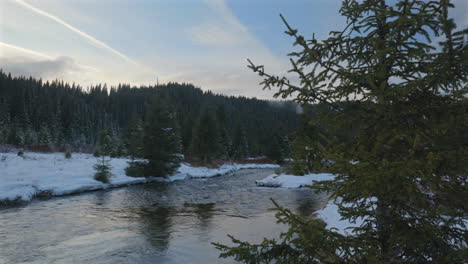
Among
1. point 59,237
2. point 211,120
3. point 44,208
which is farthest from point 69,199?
point 211,120

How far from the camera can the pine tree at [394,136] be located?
2746mm

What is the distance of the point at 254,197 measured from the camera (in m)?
20.6

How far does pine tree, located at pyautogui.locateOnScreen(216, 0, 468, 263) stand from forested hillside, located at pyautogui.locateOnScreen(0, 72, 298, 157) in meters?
29.8

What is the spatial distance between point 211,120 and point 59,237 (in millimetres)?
37835

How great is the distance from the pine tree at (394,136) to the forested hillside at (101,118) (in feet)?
97.8

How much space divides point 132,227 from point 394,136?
462 inches

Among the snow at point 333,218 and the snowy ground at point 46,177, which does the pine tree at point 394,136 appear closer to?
the snow at point 333,218

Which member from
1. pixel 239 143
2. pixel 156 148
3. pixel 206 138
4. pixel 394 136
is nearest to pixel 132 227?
pixel 394 136

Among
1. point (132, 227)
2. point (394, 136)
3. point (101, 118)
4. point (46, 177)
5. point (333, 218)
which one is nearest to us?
point (394, 136)

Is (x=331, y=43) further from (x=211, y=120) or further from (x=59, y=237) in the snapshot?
(x=211, y=120)

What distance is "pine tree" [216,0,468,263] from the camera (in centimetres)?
275

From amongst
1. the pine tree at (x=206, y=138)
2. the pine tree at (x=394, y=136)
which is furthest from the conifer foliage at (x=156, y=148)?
the pine tree at (x=394, y=136)

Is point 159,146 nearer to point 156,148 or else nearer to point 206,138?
point 156,148

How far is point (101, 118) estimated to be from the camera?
121000 mm
